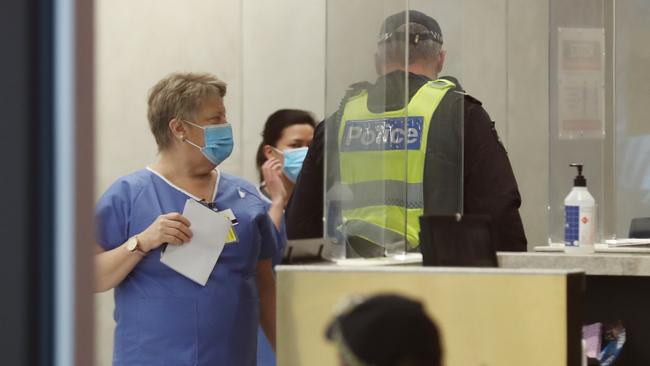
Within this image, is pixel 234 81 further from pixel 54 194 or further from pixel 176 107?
pixel 54 194

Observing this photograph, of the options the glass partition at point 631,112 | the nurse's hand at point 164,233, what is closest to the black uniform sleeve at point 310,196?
the nurse's hand at point 164,233

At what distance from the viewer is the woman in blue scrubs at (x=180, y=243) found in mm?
2879

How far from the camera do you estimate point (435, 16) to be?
3.20 meters

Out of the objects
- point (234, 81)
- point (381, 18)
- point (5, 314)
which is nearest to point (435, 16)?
point (381, 18)

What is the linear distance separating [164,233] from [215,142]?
39 centimetres

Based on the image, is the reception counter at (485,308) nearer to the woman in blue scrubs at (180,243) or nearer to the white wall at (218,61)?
the woman in blue scrubs at (180,243)

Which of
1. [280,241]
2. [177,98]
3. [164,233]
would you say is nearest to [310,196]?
[280,241]

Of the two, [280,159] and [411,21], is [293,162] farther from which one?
[411,21]

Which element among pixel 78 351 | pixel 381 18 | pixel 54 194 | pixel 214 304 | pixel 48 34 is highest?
pixel 381 18

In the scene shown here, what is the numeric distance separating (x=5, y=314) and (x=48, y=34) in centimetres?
24

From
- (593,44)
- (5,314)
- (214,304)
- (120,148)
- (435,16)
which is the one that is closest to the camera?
(5,314)

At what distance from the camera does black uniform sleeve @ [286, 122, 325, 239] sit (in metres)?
3.31

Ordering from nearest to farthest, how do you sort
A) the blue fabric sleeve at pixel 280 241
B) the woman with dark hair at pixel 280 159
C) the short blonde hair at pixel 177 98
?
the short blonde hair at pixel 177 98, the blue fabric sleeve at pixel 280 241, the woman with dark hair at pixel 280 159

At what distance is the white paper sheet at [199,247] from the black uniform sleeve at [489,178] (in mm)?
795
